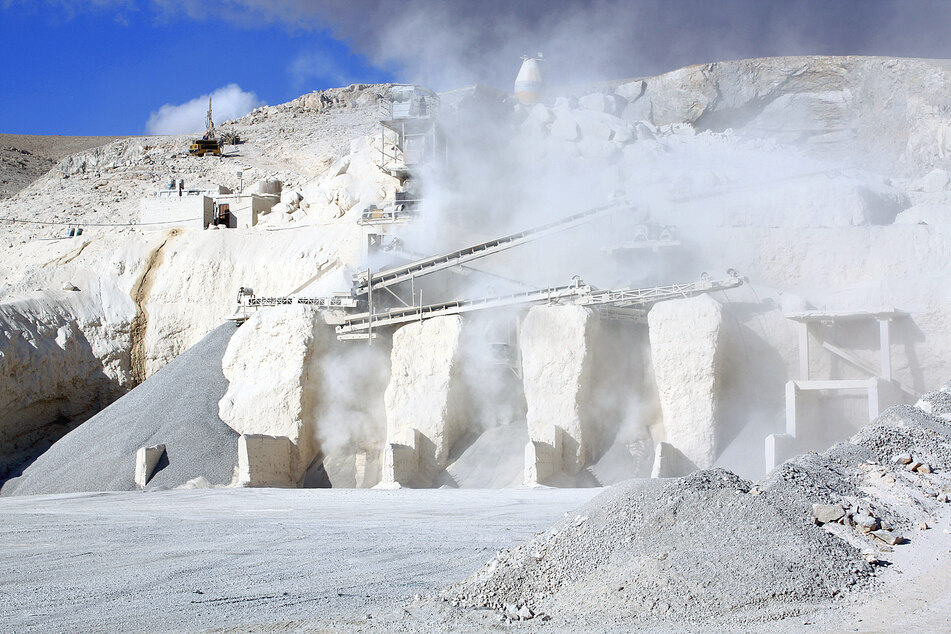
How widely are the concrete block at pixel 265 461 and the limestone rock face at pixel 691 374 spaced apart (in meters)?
12.3

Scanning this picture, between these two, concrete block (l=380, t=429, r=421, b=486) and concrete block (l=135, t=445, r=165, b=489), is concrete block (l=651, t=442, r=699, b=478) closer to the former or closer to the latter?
concrete block (l=380, t=429, r=421, b=486)

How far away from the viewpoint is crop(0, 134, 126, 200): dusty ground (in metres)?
73.4

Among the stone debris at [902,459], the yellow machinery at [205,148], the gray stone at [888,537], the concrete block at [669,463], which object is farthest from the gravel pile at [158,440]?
the yellow machinery at [205,148]

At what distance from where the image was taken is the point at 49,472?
30719mm

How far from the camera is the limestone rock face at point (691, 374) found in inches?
1037

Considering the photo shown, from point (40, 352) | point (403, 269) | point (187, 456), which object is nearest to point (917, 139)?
point (403, 269)

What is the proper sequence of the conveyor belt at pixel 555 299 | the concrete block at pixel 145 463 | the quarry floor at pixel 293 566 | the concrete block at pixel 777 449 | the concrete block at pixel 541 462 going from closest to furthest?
the quarry floor at pixel 293 566, the concrete block at pixel 777 449, the concrete block at pixel 541 462, the conveyor belt at pixel 555 299, the concrete block at pixel 145 463

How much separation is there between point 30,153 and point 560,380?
70.4 m

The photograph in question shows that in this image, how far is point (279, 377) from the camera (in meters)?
32.0

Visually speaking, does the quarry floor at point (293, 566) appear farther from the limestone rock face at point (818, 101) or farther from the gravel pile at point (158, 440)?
the limestone rock face at point (818, 101)

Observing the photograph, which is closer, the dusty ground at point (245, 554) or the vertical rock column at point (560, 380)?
the dusty ground at point (245, 554)

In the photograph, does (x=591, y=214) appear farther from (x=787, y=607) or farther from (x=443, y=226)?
(x=787, y=607)

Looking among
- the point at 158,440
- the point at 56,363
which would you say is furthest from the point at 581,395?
the point at 56,363

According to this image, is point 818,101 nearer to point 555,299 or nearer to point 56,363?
point 555,299
